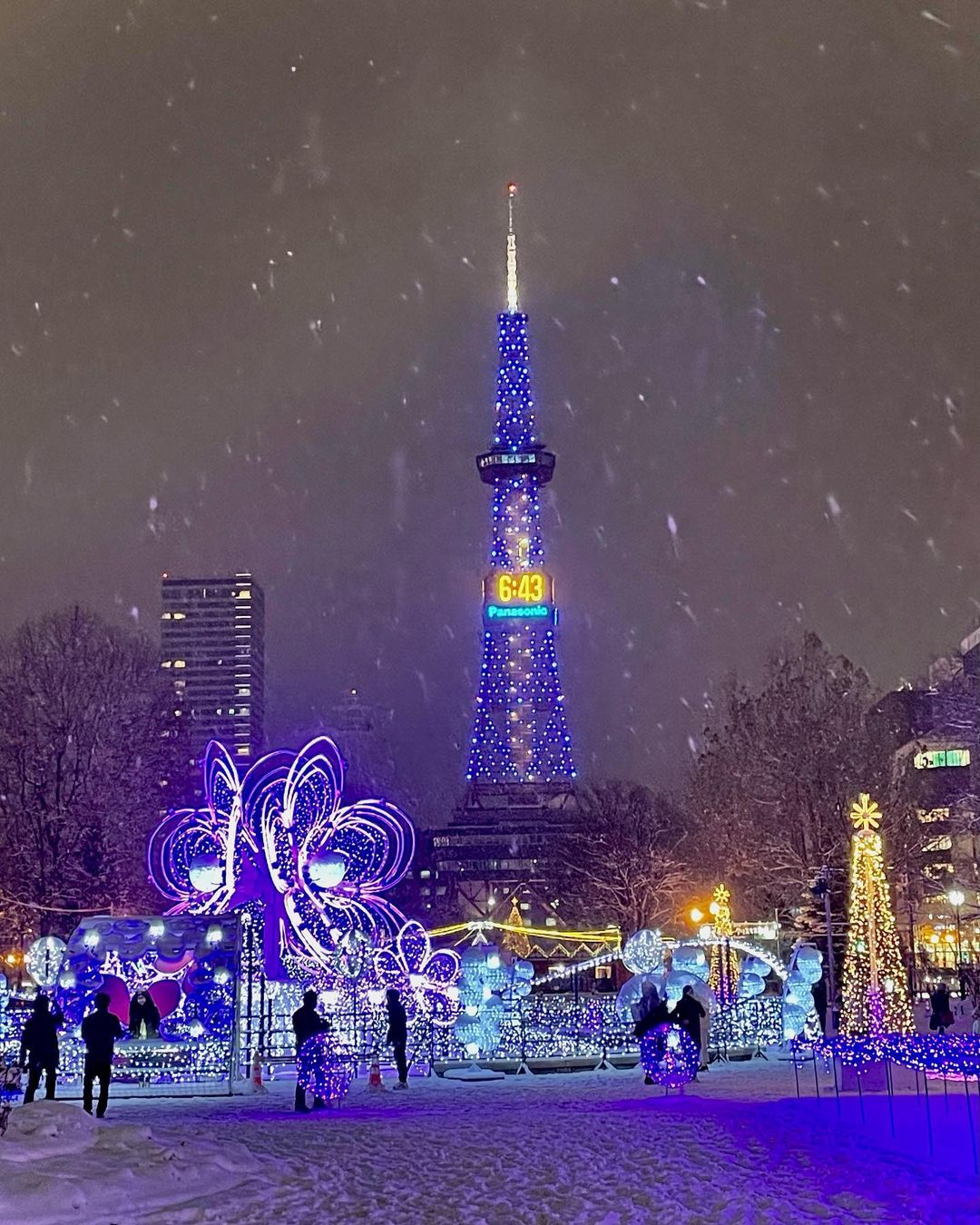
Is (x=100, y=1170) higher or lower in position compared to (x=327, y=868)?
lower

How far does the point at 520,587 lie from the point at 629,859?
284ft

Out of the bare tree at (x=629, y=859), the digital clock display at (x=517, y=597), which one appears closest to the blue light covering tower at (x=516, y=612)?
the digital clock display at (x=517, y=597)

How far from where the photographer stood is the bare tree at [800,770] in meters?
40.0

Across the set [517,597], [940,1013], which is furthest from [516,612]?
[940,1013]

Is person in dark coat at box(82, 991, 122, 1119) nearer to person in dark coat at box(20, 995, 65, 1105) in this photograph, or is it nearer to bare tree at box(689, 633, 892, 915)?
person in dark coat at box(20, 995, 65, 1105)

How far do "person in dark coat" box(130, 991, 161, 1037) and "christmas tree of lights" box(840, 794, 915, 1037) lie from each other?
36.3 ft

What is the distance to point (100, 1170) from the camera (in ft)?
41.2

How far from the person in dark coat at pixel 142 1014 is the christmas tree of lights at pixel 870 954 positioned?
11.1 m

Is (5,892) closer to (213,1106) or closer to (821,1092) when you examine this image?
(213,1106)

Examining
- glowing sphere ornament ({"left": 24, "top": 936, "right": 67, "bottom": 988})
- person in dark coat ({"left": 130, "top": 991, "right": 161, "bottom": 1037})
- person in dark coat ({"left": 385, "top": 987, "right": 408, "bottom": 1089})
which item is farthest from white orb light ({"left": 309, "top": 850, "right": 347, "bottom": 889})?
glowing sphere ornament ({"left": 24, "top": 936, "right": 67, "bottom": 988})

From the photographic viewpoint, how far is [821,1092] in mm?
20562

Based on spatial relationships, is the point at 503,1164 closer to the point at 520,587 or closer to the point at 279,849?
the point at 279,849

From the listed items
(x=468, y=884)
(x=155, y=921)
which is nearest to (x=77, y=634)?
(x=155, y=921)

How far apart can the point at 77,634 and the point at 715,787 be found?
61.3 ft
